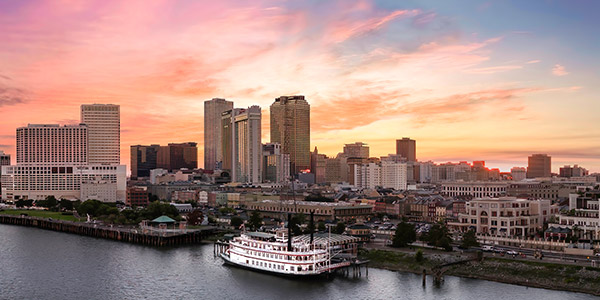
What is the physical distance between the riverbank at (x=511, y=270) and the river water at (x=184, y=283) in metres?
1.21

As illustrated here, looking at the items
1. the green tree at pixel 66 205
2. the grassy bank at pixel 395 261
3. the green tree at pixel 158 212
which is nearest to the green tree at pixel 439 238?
the grassy bank at pixel 395 261

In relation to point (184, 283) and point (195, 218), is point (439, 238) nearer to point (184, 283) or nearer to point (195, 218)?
point (184, 283)

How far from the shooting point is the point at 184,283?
6444 cm

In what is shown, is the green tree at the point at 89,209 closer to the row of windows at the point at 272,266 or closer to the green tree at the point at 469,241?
the row of windows at the point at 272,266

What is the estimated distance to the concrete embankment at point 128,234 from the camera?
98375 mm

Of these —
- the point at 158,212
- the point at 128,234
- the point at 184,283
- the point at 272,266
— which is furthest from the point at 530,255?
the point at 158,212

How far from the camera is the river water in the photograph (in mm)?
58438

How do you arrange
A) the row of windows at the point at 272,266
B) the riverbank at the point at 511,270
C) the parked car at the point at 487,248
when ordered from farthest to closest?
the parked car at the point at 487,248, the row of windows at the point at 272,266, the riverbank at the point at 511,270

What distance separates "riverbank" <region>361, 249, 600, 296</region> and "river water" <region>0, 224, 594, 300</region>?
3.97 ft

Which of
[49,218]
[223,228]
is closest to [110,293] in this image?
[223,228]

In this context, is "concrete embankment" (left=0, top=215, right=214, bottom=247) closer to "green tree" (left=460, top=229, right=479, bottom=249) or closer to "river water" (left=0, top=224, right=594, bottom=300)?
"river water" (left=0, top=224, right=594, bottom=300)

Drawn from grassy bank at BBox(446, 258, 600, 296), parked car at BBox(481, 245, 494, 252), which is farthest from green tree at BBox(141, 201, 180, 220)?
grassy bank at BBox(446, 258, 600, 296)

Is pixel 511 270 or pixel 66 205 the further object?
pixel 66 205

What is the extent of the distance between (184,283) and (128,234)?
44.0 m
